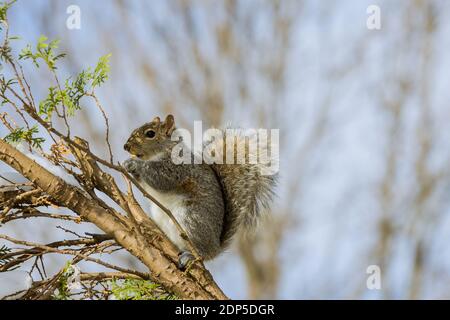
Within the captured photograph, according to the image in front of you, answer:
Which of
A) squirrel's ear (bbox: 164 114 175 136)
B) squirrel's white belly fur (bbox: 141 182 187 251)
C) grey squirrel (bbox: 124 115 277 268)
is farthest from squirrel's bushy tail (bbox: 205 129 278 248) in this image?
squirrel's ear (bbox: 164 114 175 136)

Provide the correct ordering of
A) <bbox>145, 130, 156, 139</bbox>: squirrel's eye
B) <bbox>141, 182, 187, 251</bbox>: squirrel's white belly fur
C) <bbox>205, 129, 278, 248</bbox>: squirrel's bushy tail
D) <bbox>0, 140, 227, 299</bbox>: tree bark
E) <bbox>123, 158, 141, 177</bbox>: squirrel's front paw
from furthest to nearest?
<bbox>145, 130, 156, 139</bbox>: squirrel's eye → <bbox>123, 158, 141, 177</bbox>: squirrel's front paw → <bbox>205, 129, 278, 248</bbox>: squirrel's bushy tail → <bbox>141, 182, 187, 251</bbox>: squirrel's white belly fur → <bbox>0, 140, 227, 299</bbox>: tree bark

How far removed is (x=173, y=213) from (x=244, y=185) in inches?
8.3

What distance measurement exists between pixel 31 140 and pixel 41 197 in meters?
0.12

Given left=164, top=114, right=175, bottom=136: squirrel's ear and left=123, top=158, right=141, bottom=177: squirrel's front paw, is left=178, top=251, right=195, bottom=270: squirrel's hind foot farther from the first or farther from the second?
left=164, top=114, right=175, bottom=136: squirrel's ear

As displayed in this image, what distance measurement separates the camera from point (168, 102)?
21.0 feet

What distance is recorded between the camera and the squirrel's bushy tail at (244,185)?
196 centimetres

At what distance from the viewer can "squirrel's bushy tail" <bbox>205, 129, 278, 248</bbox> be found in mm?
1956

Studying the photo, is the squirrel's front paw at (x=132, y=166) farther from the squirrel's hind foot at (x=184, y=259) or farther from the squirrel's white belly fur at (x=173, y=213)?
the squirrel's hind foot at (x=184, y=259)

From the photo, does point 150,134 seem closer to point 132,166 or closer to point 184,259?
point 132,166

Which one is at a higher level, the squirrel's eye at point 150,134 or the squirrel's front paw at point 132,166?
the squirrel's eye at point 150,134

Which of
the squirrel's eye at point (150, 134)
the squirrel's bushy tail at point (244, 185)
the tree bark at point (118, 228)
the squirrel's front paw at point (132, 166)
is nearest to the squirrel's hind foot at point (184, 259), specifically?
the tree bark at point (118, 228)

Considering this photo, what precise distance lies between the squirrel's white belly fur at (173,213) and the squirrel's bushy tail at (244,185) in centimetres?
14
